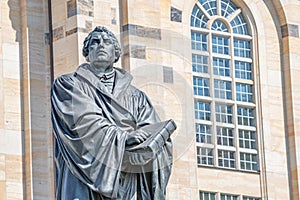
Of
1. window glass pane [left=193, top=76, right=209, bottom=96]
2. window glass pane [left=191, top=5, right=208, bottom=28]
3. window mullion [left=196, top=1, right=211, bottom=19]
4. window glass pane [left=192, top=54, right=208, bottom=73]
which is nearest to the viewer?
window glass pane [left=193, top=76, right=209, bottom=96]

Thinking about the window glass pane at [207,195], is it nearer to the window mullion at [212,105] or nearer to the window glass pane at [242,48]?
the window mullion at [212,105]

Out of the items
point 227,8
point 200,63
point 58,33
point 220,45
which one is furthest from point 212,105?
point 58,33

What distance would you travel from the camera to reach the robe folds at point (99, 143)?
1392 centimetres

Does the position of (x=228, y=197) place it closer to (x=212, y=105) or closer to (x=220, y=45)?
(x=212, y=105)

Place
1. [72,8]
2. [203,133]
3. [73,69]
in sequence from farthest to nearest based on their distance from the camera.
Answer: [203,133]
[72,8]
[73,69]

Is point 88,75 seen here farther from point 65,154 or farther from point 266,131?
point 266,131

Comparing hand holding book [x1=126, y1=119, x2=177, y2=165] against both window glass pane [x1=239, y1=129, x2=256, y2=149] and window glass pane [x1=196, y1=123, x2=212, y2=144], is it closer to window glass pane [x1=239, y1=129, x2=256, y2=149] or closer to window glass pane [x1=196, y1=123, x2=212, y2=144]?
window glass pane [x1=196, y1=123, x2=212, y2=144]

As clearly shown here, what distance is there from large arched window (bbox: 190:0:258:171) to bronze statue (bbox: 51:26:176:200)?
1353 centimetres

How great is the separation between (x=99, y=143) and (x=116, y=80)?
29.9 inches

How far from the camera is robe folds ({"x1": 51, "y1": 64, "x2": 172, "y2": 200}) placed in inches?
548

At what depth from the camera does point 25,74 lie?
27.1m

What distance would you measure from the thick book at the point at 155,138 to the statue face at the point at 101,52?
0.67 metres

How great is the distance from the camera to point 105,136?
14.0m

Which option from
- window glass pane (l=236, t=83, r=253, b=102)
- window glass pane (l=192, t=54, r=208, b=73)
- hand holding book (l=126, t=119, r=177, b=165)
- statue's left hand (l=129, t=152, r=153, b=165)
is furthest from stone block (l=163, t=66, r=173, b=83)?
statue's left hand (l=129, t=152, r=153, b=165)
